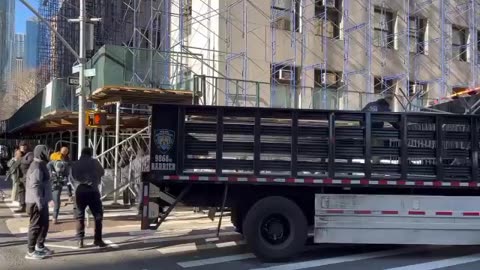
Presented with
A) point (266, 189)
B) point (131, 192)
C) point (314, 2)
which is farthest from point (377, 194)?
point (314, 2)

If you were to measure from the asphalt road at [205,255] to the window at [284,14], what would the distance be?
39.1 feet

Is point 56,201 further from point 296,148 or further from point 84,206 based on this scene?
point 296,148

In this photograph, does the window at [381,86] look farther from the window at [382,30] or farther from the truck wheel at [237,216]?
the truck wheel at [237,216]

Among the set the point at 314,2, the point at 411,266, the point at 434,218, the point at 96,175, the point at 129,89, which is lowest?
the point at 411,266

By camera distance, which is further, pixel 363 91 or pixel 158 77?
pixel 363 91

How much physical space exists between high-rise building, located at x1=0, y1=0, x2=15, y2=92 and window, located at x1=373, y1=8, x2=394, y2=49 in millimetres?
42735

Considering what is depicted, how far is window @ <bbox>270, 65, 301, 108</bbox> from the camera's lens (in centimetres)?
2136

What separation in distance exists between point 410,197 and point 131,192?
9.60m

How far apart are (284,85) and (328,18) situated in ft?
12.9

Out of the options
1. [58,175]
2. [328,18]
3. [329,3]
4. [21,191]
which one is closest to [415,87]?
[328,18]

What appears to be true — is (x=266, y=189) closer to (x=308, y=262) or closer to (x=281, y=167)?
(x=281, y=167)

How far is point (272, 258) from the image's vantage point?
924cm

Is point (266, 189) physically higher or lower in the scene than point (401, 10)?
lower

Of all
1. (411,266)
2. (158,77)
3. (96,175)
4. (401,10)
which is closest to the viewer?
(411,266)
